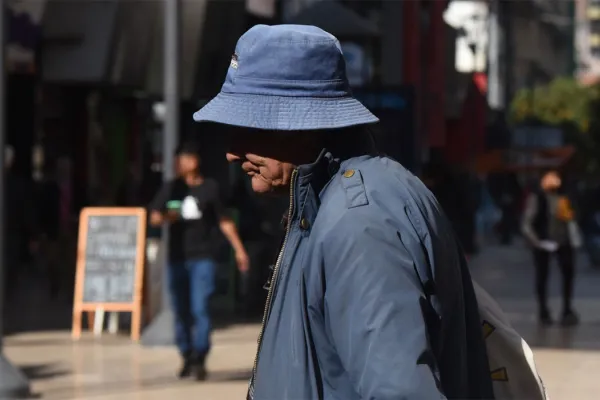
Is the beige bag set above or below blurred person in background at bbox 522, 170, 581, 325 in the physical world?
above

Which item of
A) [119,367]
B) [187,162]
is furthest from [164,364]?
[187,162]

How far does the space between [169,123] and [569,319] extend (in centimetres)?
486

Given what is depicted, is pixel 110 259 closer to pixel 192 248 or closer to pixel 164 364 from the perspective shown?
pixel 164 364

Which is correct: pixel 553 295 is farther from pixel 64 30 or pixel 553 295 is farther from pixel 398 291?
pixel 398 291

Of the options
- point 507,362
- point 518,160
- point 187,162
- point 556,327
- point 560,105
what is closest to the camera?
point 507,362

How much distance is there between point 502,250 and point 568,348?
18881 mm

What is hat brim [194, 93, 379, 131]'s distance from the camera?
8.09 feet

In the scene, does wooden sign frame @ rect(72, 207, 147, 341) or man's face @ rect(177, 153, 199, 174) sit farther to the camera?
wooden sign frame @ rect(72, 207, 147, 341)

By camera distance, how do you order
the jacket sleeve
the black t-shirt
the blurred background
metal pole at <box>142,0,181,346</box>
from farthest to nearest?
metal pole at <box>142,0,181,346</box> → the blurred background → the black t-shirt → the jacket sleeve

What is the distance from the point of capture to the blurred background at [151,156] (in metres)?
11.4

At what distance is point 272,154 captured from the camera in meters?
2.57

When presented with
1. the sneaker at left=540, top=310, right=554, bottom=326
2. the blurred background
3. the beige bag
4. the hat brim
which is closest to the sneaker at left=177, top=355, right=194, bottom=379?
the blurred background

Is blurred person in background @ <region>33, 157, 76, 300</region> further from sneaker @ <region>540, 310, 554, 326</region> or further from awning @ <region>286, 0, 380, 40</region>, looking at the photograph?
sneaker @ <region>540, 310, 554, 326</region>

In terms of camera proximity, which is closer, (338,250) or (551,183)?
(338,250)
